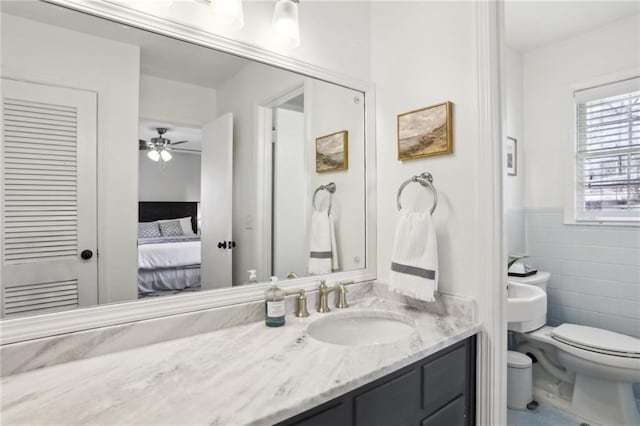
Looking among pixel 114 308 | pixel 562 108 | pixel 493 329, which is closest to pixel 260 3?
pixel 114 308

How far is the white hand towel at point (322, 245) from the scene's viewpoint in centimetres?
152

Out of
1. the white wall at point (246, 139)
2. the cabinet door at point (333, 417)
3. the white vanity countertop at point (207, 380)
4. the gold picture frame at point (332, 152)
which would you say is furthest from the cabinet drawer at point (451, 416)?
the gold picture frame at point (332, 152)

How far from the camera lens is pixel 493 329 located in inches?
48.7

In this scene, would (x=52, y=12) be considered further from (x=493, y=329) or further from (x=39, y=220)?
(x=493, y=329)

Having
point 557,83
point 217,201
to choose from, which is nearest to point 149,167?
point 217,201

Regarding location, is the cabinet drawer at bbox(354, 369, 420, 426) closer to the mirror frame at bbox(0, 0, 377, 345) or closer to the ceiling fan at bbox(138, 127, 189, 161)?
the mirror frame at bbox(0, 0, 377, 345)

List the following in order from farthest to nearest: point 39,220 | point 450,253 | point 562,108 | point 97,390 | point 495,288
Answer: point 562,108 → point 450,253 → point 495,288 → point 39,220 → point 97,390

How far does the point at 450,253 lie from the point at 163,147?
1.10 meters

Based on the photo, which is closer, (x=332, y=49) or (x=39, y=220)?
(x=39, y=220)

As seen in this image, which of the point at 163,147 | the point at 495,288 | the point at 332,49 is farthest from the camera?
the point at 332,49

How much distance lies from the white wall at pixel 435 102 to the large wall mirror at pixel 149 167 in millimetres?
218

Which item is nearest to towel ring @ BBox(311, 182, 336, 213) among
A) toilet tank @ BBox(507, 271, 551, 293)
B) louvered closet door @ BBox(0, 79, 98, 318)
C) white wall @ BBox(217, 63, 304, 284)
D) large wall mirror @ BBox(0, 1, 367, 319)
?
large wall mirror @ BBox(0, 1, 367, 319)

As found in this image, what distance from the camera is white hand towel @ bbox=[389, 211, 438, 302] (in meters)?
1.29

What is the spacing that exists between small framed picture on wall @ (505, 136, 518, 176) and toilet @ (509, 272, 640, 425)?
115cm
